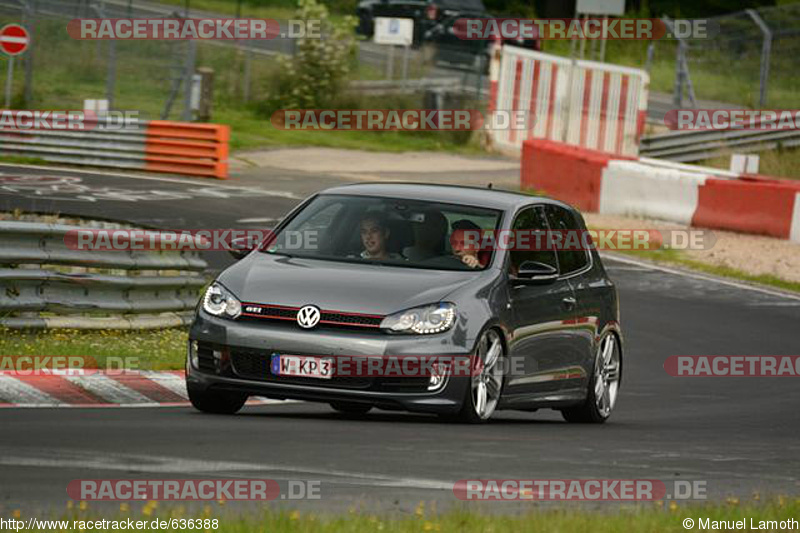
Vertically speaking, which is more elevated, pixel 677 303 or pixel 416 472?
pixel 416 472

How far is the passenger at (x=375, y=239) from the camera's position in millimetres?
11391

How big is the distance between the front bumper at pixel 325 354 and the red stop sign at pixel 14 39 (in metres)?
23.2

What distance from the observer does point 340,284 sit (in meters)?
10.7

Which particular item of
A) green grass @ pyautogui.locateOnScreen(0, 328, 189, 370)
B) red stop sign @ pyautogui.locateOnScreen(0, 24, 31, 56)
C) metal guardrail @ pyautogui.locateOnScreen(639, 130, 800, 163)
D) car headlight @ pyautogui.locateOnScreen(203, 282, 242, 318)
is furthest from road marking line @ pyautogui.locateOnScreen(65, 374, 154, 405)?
metal guardrail @ pyautogui.locateOnScreen(639, 130, 800, 163)

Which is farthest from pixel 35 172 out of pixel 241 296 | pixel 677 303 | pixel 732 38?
pixel 241 296

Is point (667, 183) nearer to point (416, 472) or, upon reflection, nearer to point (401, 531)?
point (416, 472)

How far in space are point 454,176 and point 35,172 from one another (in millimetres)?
7918

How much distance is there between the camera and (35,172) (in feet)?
92.7

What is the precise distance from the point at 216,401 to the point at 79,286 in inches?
124

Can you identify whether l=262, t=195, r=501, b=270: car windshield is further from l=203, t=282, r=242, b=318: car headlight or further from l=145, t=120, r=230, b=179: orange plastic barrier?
l=145, t=120, r=230, b=179: orange plastic barrier

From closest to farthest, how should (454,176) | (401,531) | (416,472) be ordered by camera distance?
(401,531) < (416,472) < (454,176)

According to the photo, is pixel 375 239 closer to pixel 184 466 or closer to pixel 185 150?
pixel 184 466

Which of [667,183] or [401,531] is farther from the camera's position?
[667,183]

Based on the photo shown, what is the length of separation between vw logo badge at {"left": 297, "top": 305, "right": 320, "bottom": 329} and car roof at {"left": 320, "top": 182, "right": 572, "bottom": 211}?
5.11 feet
